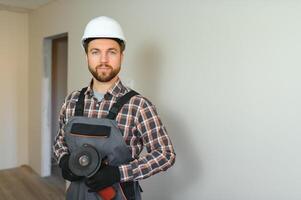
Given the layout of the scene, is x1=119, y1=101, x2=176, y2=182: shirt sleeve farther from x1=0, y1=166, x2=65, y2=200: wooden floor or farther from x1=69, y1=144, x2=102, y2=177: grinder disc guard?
x1=0, y1=166, x2=65, y2=200: wooden floor

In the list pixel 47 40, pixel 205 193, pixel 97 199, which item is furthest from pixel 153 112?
pixel 47 40

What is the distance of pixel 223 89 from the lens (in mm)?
1454

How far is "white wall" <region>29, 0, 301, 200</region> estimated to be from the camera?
48.1 inches

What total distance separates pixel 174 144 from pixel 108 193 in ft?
2.11

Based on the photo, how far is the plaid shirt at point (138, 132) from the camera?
1178mm

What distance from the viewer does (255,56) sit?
132 centimetres

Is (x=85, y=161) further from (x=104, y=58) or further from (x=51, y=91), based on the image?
(x=51, y=91)

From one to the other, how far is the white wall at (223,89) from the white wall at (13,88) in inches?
95.3

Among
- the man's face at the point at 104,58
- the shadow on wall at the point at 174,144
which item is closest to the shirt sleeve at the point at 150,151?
the man's face at the point at 104,58

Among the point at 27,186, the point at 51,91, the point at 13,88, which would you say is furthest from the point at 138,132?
the point at 13,88

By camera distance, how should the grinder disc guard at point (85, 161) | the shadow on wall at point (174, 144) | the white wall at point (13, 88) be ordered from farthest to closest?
the white wall at point (13, 88), the shadow on wall at point (174, 144), the grinder disc guard at point (85, 161)

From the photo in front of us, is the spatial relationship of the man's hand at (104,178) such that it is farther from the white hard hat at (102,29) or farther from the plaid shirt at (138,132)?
the white hard hat at (102,29)

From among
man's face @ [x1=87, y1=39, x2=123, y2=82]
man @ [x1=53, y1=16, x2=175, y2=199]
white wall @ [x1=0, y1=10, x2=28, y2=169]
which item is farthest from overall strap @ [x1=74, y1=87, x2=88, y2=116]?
white wall @ [x1=0, y1=10, x2=28, y2=169]

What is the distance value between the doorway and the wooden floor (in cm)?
14
